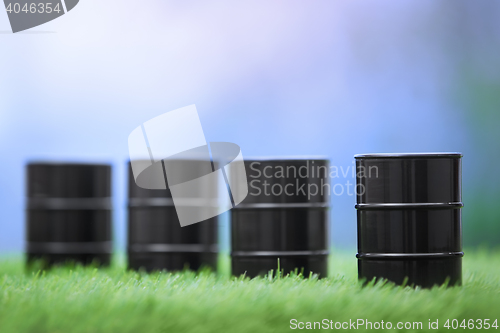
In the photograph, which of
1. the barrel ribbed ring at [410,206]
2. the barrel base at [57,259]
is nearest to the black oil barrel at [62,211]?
the barrel base at [57,259]

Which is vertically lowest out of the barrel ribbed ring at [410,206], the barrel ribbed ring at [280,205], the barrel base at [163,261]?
the barrel base at [163,261]

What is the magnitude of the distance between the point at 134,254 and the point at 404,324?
146 inches

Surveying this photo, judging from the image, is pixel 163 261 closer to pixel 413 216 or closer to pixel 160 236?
pixel 160 236

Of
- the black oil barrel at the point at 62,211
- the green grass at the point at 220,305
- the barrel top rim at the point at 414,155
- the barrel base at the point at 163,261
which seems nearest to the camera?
the green grass at the point at 220,305

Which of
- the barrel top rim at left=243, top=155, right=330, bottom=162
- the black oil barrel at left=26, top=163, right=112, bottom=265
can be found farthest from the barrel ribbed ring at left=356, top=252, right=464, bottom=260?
the black oil barrel at left=26, top=163, right=112, bottom=265

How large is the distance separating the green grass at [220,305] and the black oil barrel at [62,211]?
2.51m

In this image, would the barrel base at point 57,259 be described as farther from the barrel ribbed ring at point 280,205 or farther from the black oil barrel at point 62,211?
the barrel ribbed ring at point 280,205

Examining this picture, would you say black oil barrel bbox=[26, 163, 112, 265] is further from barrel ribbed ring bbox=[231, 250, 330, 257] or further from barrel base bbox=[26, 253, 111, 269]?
barrel ribbed ring bbox=[231, 250, 330, 257]

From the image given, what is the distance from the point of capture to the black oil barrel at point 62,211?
25.3ft

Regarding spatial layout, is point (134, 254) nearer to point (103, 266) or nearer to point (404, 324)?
point (103, 266)

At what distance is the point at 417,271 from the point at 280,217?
138 cm

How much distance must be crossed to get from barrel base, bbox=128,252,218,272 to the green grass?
5.52 feet

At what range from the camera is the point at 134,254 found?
22.9 feet

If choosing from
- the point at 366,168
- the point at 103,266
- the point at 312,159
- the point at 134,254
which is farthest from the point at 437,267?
the point at 103,266
